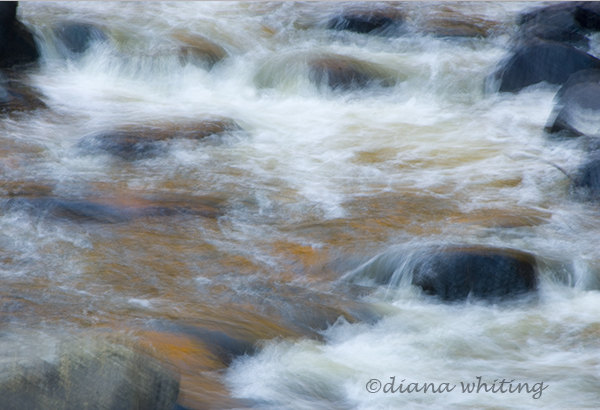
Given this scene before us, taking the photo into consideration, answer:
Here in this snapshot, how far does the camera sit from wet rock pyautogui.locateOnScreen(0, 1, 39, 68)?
9086 millimetres

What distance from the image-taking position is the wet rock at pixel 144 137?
22.5 feet

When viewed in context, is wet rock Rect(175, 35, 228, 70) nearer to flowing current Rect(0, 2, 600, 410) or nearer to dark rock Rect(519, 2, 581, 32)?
flowing current Rect(0, 2, 600, 410)

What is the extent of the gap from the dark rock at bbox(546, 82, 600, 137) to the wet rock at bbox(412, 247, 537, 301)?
3.20 meters

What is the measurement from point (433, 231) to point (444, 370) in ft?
5.72

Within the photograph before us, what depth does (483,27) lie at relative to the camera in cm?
1114

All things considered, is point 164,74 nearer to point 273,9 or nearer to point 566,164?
point 273,9

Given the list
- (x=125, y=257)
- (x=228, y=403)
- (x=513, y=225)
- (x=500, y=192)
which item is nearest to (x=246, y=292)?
(x=125, y=257)

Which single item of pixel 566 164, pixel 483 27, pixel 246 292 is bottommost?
pixel 246 292

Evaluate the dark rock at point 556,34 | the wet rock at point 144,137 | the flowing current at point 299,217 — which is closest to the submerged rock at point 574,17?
the dark rock at point 556,34

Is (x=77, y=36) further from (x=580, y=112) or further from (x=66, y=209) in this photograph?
(x=580, y=112)

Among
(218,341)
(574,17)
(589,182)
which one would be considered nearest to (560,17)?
(574,17)

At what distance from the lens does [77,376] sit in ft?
9.55

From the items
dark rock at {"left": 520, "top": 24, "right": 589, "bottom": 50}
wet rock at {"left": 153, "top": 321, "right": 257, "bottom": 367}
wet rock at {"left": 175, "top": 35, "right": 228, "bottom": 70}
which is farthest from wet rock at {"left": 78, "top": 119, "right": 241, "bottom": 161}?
dark rock at {"left": 520, "top": 24, "right": 589, "bottom": 50}

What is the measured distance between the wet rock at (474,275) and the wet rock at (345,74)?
15.1ft
